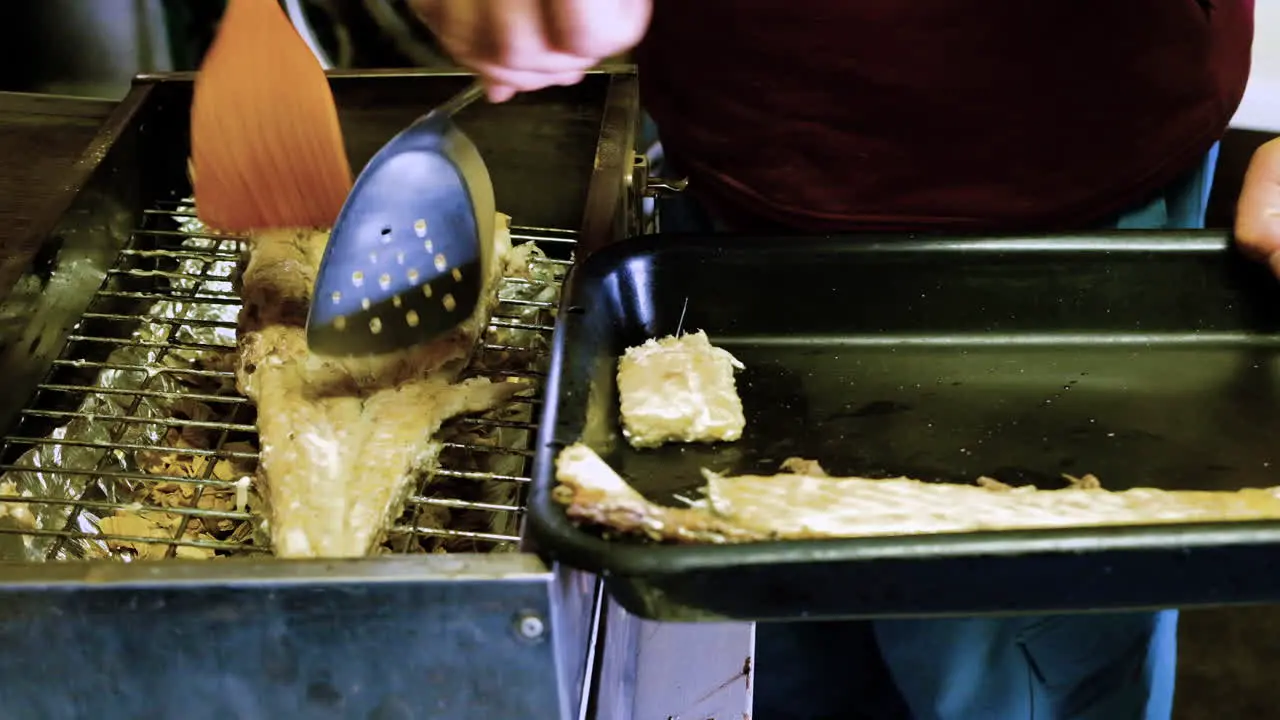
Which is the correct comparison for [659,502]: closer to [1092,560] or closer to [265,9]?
[1092,560]

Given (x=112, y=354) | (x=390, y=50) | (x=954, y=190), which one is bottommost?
(x=954, y=190)

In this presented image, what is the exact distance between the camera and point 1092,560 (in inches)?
32.2

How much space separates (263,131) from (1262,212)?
119 cm

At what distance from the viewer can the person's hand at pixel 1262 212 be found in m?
1.19

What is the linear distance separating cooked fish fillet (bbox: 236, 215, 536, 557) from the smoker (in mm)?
38

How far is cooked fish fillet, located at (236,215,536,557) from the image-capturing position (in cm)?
97

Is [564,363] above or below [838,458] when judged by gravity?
above

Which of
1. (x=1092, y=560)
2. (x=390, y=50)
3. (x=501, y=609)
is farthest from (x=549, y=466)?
(x=390, y=50)

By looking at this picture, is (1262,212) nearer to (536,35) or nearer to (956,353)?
(956,353)

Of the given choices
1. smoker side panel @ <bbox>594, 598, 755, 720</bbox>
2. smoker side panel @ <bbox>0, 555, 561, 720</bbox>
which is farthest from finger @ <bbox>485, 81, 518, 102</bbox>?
smoker side panel @ <bbox>594, 598, 755, 720</bbox>

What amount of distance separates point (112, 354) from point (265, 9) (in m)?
0.47

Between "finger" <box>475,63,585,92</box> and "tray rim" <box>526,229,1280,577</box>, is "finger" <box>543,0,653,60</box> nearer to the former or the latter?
"finger" <box>475,63,585,92</box>

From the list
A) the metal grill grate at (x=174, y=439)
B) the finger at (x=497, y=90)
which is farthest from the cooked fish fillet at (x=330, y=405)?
the finger at (x=497, y=90)

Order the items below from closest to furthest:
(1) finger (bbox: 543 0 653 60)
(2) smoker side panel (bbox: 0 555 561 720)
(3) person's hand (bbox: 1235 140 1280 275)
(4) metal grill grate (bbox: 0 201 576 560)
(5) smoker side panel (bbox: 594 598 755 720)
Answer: (2) smoker side panel (bbox: 0 555 561 720) < (1) finger (bbox: 543 0 653 60) < (4) metal grill grate (bbox: 0 201 576 560) < (3) person's hand (bbox: 1235 140 1280 275) < (5) smoker side panel (bbox: 594 598 755 720)
